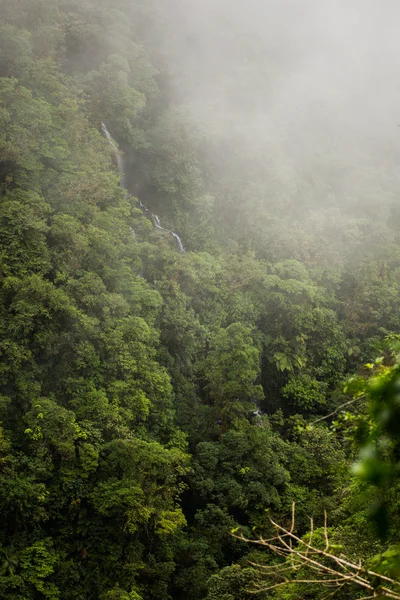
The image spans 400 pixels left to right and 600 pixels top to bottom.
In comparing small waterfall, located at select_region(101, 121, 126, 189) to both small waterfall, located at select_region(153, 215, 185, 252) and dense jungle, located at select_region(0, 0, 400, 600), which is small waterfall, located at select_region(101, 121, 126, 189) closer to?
dense jungle, located at select_region(0, 0, 400, 600)

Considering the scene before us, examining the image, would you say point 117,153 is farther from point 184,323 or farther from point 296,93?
point 296,93

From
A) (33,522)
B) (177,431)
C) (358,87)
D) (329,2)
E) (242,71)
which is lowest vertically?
(33,522)

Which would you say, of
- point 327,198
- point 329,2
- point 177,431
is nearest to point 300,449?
point 177,431

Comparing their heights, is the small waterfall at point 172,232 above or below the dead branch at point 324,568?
below

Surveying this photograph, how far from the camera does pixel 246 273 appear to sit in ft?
59.2

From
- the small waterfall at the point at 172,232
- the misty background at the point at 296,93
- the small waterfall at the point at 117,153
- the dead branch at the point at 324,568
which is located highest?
the misty background at the point at 296,93

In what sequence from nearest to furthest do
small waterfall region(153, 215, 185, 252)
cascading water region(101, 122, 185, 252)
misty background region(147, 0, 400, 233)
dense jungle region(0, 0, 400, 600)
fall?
1. dense jungle region(0, 0, 400, 600)
2. small waterfall region(153, 215, 185, 252)
3. cascading water region(101, 122, 185, 252)
4. misty background region(147, 0, 400, 233)

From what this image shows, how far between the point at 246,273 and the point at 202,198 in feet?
15.5

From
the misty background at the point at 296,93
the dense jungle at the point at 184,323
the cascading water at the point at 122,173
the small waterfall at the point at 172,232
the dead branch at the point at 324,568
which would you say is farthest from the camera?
the misty background at the point at 296,93

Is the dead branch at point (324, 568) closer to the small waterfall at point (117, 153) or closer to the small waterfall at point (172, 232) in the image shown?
the small waterfall at point (172, 232)

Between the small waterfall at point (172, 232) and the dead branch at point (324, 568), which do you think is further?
the small waterfall at point (172, 232)

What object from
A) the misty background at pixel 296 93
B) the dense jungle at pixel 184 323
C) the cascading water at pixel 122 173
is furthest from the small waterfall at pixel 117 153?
the misty background at pixel 296 93

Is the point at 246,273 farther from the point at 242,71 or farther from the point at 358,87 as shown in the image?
the point at 358,87

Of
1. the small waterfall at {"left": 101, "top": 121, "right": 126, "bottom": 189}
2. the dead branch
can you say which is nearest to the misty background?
the small waterfall at {"left": 101, "top": 121, "right": 126, "bottom": 189}
